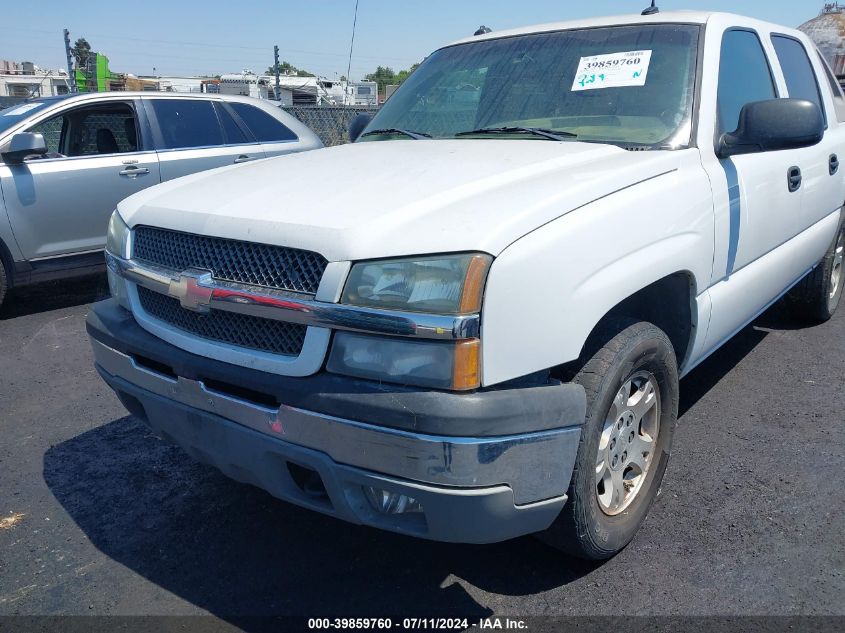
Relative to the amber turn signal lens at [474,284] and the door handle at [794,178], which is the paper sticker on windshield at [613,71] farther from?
the amber turn signal lens at [474,284]

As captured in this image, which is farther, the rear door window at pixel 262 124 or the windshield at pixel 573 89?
the rear door window at pixel 262 124

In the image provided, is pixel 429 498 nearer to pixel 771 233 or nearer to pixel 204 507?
pixel 204 507

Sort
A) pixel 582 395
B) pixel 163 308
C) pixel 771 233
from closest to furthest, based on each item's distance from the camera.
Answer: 1. pixel 582 395
2. pixel 163 308
3. pixel 771 233

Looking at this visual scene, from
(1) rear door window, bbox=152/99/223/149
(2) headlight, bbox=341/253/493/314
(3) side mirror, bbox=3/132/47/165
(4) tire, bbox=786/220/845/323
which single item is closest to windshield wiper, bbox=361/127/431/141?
(2) headlight, bbox=341/253/493/314

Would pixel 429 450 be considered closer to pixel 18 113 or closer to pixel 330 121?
pixel 18 113

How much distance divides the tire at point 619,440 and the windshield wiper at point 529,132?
3.02 ft

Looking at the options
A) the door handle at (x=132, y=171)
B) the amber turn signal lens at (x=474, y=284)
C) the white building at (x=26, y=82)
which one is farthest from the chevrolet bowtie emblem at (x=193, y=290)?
the white building at (x=26, y=82)

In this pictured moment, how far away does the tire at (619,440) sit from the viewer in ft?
7.43

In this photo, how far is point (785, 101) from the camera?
2869 mm

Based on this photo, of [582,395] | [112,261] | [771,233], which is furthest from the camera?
[771,233]

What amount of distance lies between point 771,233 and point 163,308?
9.03 ft

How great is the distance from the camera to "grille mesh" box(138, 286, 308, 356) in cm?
217

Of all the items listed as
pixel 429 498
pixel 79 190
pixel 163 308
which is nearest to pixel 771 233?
pixel 429 498

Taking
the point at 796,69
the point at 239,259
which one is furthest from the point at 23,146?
the point at 796,69
